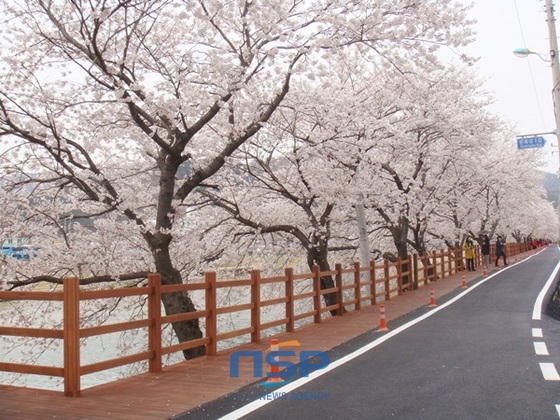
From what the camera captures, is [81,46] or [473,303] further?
[473,303]

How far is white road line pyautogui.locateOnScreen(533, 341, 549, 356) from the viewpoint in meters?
9.33

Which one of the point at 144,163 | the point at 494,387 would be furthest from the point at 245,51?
the point at 494,387

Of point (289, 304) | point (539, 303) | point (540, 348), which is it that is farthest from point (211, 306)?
point (539, 303)

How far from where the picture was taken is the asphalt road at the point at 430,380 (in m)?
6.19

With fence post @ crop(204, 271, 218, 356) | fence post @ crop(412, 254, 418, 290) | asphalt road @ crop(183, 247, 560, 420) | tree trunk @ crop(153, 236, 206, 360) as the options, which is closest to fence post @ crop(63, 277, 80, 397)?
asphalt road @ crop(183, 247, 560, 420)

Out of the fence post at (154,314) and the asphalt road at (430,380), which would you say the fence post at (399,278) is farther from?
the fence post at (154,314)

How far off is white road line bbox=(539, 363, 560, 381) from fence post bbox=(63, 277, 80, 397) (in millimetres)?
5608

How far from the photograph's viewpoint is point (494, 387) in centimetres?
713

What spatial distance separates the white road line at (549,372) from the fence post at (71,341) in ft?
18.4

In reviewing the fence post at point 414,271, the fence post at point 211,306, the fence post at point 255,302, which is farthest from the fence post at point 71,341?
the fence post at point 414,271

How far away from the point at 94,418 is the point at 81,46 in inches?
298

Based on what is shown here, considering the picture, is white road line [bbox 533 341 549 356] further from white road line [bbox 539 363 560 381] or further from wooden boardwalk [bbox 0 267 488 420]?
wooden boardwalk [bbox 0 267 488 420]

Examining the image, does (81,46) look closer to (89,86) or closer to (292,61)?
(89,86)

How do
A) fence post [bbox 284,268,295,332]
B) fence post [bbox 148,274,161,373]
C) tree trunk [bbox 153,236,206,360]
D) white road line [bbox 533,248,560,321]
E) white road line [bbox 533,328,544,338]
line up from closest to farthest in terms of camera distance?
1. fence post [bbox 148,274,161,373]
2. white road line [bbox 533,328,544,338]
3. fence post [bbox 284,268,295,332]
4. tree trunk [bbox 153,236,206,360]
5. white road line [bbox 533,248,560,321]
